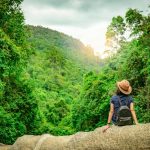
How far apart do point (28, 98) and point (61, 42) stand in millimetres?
156612

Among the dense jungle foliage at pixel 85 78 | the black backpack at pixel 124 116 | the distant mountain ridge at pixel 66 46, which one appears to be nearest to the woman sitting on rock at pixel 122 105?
the black backpack at pixel 124 116

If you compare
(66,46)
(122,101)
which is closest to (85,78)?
(122,101)

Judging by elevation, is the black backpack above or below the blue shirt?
below

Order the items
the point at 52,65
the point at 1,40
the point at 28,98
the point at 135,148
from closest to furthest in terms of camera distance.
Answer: the point at 135,148, the point at 1,40, the point at 28,98, the point at 52,65

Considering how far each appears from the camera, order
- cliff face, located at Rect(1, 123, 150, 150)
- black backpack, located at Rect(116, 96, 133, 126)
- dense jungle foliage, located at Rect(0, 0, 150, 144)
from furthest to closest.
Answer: dense jungle foliage, located at Rect(0, 0, 150, 144)
black backpack, located at Rect(116, 96, 133, 126)
cliff face, located at Rect(1, 123, 150, 150)

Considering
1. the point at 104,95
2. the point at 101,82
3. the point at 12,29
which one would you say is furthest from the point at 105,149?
the point at 101,82

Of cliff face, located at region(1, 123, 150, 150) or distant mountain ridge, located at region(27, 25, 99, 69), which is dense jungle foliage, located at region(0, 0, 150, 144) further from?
distant mountain ridge, located at region(27, 25, 99, 69)

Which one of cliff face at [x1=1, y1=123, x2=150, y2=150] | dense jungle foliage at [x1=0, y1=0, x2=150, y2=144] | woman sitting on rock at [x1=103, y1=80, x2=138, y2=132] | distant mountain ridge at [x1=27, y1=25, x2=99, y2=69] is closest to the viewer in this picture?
cliff face at [x1=1, y1=123, x2=150, y2=150]

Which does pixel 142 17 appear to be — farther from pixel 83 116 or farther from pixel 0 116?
pixel 83 116

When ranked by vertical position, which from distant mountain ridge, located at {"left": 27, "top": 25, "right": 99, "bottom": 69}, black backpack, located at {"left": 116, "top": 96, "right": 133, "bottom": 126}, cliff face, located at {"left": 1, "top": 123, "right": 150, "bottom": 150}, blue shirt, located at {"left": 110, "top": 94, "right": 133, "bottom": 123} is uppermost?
distant mountain ridge, located at {"left": 27, "top": 25, "right": 99, "bottom": 69}

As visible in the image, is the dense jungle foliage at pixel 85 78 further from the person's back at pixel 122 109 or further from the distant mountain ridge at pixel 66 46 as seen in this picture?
the distant mountain ridge at pixel 66 46

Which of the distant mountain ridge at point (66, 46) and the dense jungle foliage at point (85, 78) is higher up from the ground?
the distant mountain ridge at point (66, 46)

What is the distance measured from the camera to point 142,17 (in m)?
24.5

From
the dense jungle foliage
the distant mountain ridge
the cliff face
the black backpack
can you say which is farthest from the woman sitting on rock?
the distant mountain ridge
